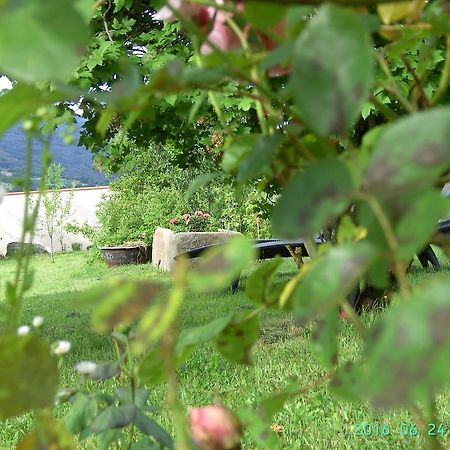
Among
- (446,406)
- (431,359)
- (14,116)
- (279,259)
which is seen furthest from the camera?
(446,406)

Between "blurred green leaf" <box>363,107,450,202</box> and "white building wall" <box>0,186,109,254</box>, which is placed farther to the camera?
"white building wall" <box>0,186,109,254</box>

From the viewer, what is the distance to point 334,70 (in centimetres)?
20

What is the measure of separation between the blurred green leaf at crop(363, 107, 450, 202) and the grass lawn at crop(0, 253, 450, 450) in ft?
1.19

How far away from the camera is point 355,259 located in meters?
0.17

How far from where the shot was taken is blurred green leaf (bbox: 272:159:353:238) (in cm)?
→ 18

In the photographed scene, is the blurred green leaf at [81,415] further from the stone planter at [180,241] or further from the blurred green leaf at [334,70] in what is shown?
the stone planter at [180,241]

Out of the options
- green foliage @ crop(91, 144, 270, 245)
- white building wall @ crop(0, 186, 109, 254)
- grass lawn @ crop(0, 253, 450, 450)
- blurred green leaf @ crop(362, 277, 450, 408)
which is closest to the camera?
blurred green leaf @ crop(362, 277, 450, 408)

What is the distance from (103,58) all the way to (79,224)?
10285 millimetres

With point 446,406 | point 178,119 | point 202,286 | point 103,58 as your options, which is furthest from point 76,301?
point 178,119

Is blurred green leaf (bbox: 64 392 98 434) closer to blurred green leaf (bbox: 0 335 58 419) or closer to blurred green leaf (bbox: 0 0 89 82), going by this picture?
blurred green leaf (bbox: 0 335 58 419)

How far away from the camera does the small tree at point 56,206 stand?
1150 cm

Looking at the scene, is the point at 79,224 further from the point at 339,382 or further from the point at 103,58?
the point at 339,382

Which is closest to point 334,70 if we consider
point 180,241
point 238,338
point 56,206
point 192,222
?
point 238,338

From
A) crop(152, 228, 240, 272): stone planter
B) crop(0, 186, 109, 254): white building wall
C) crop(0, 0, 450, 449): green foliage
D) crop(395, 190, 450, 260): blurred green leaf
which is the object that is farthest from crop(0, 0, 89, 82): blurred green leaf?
crop(0, 186, 109, 254): white building wall
